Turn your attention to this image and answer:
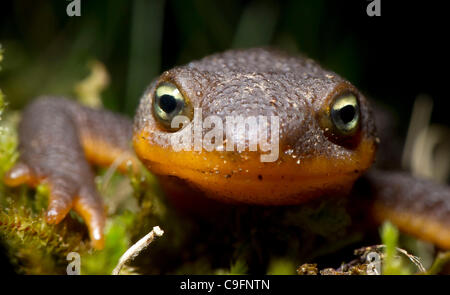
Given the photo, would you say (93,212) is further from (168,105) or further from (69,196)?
(168,105)

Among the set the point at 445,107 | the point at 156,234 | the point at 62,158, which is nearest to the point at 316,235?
the point at 156,234

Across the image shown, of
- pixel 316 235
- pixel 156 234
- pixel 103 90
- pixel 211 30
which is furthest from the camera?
pixel 211 30

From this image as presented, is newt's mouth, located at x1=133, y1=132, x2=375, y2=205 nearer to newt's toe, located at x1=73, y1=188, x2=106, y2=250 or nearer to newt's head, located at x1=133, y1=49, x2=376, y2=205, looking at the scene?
newt's head, located at x1=133, y1=49, x2=376, y2=205

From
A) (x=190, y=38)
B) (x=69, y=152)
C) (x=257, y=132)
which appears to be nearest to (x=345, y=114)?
(x=257, y=132)

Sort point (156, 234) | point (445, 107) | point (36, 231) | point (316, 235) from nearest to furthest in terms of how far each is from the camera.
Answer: point (156, 234), point (36, 231), point (316, 235), point (445, 107)

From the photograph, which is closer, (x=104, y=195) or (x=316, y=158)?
(x=316, y=158)

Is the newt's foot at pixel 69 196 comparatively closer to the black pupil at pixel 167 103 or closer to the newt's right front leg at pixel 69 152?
the newt's right front leg at pixel 69 152

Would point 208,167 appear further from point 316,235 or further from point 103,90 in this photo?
point 103,90
